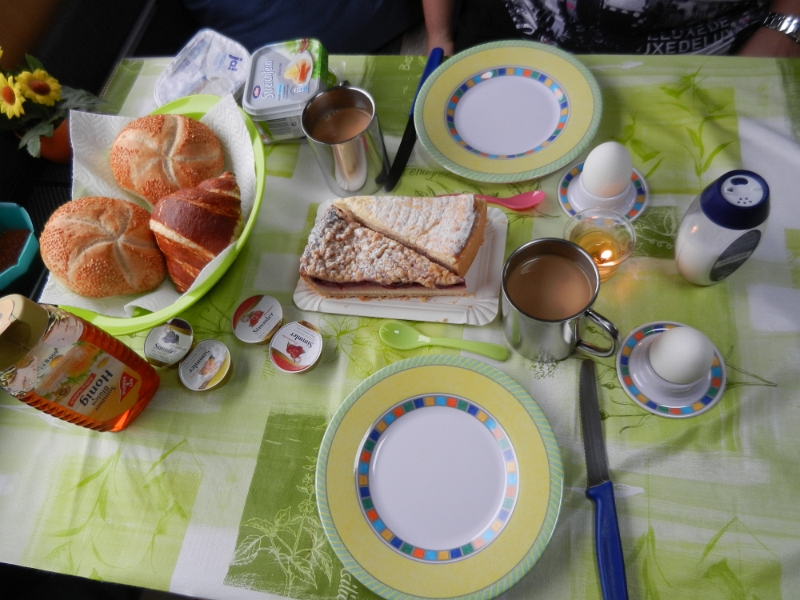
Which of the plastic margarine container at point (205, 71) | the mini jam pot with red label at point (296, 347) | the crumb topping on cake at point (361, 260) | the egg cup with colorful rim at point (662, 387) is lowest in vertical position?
the mini jam pot with red label at point (296, 347)

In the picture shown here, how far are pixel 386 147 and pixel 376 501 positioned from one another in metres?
0.67

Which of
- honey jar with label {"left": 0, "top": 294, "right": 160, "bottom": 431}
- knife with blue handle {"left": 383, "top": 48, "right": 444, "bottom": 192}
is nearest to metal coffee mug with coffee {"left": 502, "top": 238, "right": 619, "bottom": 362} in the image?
knife with blue handle {"left": 383, "top": 48, "right": 444, "bottom": 192}

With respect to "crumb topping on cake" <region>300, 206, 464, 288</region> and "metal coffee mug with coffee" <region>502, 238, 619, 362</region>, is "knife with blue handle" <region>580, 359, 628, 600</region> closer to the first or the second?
"metal coffee mug with coffee" <region>502, 238, 619, 362</region>

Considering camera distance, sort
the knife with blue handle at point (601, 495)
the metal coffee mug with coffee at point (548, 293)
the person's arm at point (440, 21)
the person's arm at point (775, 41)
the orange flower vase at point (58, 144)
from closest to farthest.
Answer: the knife with blue handle at point (601, 495)
the metal coffee mug with coffee at point (548, 293)
the person's arm at point (775, 41)
the orange flower vase at point (58, 144)
the person's arm at point (440, 21)

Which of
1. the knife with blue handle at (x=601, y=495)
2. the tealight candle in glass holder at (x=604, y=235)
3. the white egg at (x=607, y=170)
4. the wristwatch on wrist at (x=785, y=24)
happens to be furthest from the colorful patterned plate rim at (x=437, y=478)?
the wristwatch on wrist at (x=785, y=24)

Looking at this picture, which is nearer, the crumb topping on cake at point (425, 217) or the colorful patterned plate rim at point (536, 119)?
the crumb topping on cake at point (425, 217)

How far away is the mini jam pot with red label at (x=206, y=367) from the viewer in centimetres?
86

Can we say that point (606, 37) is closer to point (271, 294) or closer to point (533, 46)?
point (533, 46)

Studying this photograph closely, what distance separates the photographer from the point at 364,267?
2.93 ft

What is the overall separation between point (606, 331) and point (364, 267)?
40 cm

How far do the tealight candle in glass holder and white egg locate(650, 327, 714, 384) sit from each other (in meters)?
0.15

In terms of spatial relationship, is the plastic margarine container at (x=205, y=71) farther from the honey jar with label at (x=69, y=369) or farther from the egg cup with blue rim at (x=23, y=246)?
the honey jar with label at (x=69, y=369)

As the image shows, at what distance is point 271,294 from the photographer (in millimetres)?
939

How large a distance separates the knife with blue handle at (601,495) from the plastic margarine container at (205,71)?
93 cm
